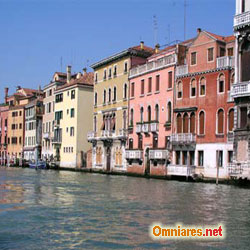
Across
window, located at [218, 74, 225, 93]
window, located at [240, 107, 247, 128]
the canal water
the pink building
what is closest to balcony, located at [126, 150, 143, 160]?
the pink building

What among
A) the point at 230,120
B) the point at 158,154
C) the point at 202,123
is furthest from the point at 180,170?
the point at 230,120

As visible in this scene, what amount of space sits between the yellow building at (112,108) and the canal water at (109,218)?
80.3 ft

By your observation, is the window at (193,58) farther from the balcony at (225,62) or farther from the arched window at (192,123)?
the arched window at (192,123)

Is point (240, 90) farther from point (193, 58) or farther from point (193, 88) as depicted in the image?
point (193, 58)

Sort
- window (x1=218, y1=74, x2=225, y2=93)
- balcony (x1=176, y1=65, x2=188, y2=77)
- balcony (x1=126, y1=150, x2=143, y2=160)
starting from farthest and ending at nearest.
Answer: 1. balcony (x1=126, y1=150, x2=143, y2=160)
2. balcony (x1=176, y1=65, x2=188, y2=77)
3. window (x1=218, y1=74, x2=225, y2=93)

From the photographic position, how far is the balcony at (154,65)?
39.5 m

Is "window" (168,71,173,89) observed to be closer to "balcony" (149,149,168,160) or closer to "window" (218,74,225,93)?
"balcony" (149,149,168,160)

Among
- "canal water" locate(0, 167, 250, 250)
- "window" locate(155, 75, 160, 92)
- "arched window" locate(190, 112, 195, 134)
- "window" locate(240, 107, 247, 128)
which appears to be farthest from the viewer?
"window" locate(155, 75, 160, 92)

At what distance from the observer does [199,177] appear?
34.6 meters

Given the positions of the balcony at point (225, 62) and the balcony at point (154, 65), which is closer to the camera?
the balcony at point (225, 62)

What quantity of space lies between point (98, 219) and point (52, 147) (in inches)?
1974

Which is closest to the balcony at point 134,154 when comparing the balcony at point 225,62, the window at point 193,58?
the window at point 193,58

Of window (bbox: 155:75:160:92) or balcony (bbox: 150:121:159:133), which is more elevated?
window (bbox: 155:75:160:92)

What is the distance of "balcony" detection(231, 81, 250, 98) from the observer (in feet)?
98.5
